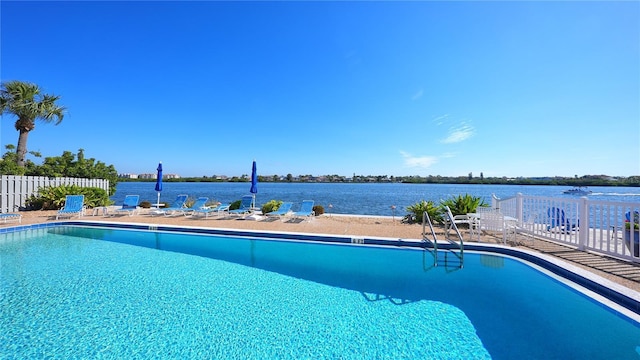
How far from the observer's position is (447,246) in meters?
5.91

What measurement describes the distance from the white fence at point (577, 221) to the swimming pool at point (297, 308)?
4.11 feet

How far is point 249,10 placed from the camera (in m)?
10.8

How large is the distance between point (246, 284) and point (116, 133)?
2512 centimetres

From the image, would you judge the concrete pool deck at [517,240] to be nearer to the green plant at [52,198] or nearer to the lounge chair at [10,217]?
the lounge chair at [10,217]

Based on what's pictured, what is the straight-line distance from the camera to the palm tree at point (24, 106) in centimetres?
1377

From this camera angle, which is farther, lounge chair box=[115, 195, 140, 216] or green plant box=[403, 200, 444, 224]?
lounge chair box=[115, 195, 140, 216]

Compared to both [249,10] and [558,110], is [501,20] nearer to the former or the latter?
[558,110]

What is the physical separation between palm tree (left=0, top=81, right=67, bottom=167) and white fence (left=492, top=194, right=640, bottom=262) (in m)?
20.9

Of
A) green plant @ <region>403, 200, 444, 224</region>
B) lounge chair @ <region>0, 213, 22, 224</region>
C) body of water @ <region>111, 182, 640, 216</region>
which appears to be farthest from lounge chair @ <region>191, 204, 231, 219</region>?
green plant @ <region>403, 200, 444, 224</region>

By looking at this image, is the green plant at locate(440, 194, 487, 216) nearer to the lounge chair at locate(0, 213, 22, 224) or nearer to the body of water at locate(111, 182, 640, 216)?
the body of water at locate(111, 182, 640, 216)

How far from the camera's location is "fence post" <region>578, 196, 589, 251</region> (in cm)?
482

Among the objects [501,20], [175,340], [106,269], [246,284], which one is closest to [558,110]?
[501,20]

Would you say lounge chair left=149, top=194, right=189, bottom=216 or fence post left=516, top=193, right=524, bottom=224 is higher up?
fence post left=516, top=193, right=524, bottom=224

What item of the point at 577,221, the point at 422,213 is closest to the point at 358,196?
the point at 422,213
